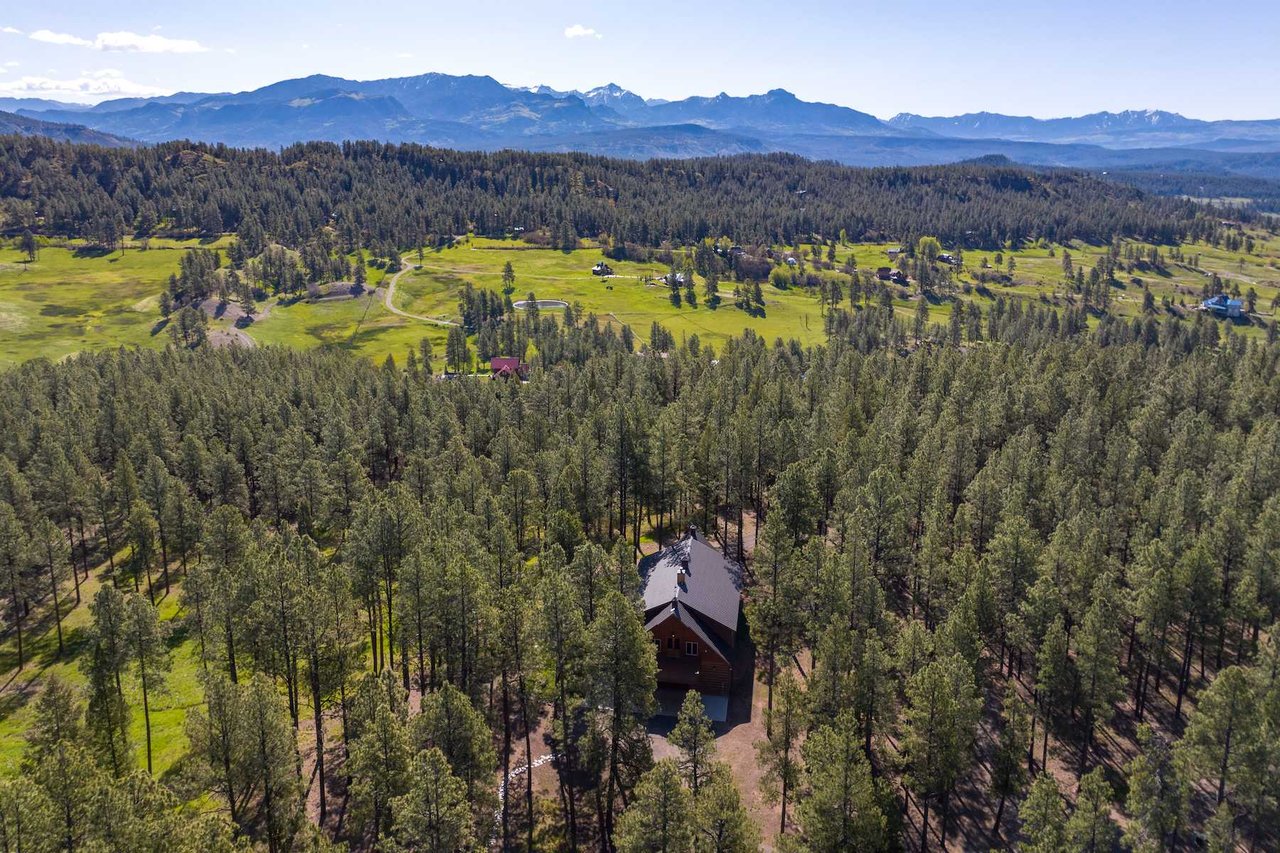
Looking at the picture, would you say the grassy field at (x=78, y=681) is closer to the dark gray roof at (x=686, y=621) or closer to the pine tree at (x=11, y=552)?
the pine tree at (x=11, y=552)

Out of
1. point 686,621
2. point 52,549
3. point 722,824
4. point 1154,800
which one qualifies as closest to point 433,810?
point 722,824

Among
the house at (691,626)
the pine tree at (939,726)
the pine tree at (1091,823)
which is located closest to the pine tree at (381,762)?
the house at (691,626)

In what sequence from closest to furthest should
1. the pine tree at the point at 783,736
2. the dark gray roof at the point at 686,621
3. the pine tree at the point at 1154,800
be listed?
the pine tree at the point at 1154,800
the pine tree at the point at 783,736
the dark gray roof at the point at 686,621

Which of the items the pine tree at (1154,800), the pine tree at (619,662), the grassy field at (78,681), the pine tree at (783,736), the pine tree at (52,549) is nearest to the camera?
the pine tree at (1154,800)

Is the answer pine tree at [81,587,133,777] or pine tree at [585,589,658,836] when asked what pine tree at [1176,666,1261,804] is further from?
pine tree at [81,587,133,777]

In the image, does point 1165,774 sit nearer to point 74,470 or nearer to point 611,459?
point 611,459

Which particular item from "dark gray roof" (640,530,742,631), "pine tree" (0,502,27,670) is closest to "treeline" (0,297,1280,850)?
"pine tree" (0,502,27,670)

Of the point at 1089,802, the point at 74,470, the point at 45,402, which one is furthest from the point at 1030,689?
the point at 45,402
